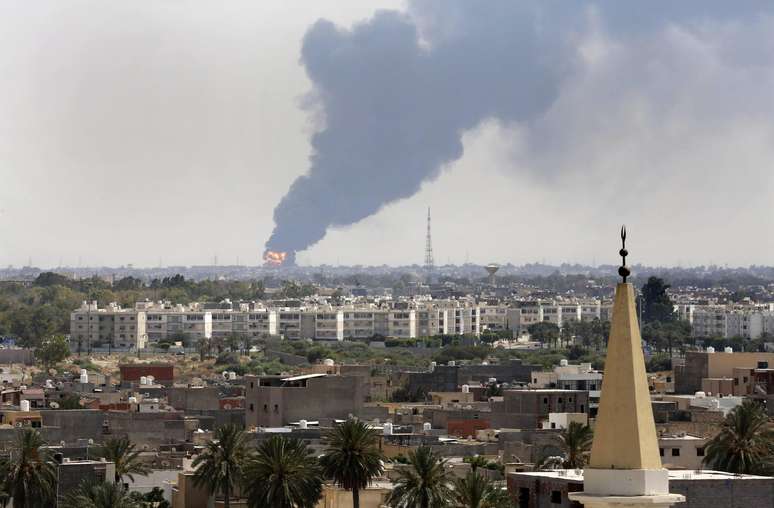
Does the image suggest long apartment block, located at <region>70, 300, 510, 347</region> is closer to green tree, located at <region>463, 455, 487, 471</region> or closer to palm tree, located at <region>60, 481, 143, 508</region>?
green tree, located at <region>463, 455, 487, 471</region>

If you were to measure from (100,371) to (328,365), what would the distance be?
76.6 feet

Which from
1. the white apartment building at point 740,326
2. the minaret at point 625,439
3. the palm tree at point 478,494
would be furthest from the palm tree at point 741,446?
the white apartment building at point 740,326

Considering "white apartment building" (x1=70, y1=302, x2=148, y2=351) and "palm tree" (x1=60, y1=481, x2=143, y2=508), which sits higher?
"white apartment building" (x1=70, y1=302, x2=148, y2=351)

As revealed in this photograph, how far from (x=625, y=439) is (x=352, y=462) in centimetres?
3362

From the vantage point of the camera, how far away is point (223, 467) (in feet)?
171

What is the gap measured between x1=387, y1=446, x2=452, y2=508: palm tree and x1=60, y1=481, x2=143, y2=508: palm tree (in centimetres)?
470

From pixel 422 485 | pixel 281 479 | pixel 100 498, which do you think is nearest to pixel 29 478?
pixel 100 498

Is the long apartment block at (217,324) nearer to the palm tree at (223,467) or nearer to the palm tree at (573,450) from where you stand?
the palm tree at (223,467)

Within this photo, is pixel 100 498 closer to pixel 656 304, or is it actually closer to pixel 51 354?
pixel 51 354

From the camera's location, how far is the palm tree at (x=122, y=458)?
54.7 metres

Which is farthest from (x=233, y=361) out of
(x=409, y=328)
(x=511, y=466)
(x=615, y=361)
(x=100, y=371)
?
(x=615, y=361)

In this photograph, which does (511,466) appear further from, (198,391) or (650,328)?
(650,328)

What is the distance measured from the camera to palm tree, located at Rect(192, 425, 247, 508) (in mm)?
51906

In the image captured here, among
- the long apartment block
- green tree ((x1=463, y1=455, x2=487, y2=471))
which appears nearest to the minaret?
green tree ((x1=463, y1=455, x2=487, y2=471))
